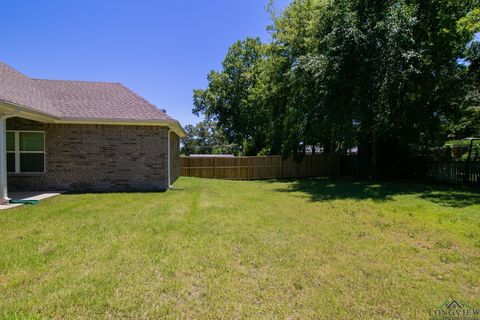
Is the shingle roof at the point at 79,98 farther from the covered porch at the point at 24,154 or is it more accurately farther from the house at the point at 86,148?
the covered porch at the point at 24,154

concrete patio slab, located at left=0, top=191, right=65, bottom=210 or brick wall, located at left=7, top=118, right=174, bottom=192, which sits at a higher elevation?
brick wall, located at left=7, top=118, right=174, bottom=192

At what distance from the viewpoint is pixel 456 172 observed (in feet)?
42.9

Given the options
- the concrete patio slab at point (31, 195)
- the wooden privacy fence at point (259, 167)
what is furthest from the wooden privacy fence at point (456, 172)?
the concrete patio slab at point (31, 195)

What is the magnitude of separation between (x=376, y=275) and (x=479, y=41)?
59.7 feet

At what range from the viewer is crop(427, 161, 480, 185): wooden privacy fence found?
1225 centimetres

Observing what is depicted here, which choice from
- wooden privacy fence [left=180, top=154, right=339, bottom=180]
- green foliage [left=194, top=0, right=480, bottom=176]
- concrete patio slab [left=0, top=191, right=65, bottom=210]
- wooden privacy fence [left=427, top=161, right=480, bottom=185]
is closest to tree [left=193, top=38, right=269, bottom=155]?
wooden privacy fence [left=180, top=154, right=339, bottom=180]

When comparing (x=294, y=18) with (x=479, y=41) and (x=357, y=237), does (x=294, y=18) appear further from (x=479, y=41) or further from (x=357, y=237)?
(x=357, y=237)

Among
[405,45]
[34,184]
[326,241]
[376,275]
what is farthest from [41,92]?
[405,45]

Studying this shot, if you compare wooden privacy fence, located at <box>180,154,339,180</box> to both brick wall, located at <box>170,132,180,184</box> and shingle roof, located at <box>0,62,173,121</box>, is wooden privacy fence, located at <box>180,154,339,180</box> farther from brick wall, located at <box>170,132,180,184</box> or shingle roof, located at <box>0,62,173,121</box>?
shingle roof, located at <box>0,62,173,121</box>

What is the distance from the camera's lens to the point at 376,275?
11.6ft

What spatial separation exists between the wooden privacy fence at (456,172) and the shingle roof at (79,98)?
13.5m

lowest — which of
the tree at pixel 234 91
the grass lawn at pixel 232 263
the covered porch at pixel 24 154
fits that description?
the grass lawn at pixel 232 263

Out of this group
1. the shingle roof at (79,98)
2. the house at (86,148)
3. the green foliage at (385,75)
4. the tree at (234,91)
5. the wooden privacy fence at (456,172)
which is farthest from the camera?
the tree at (234,91)

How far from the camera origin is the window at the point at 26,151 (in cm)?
1033
